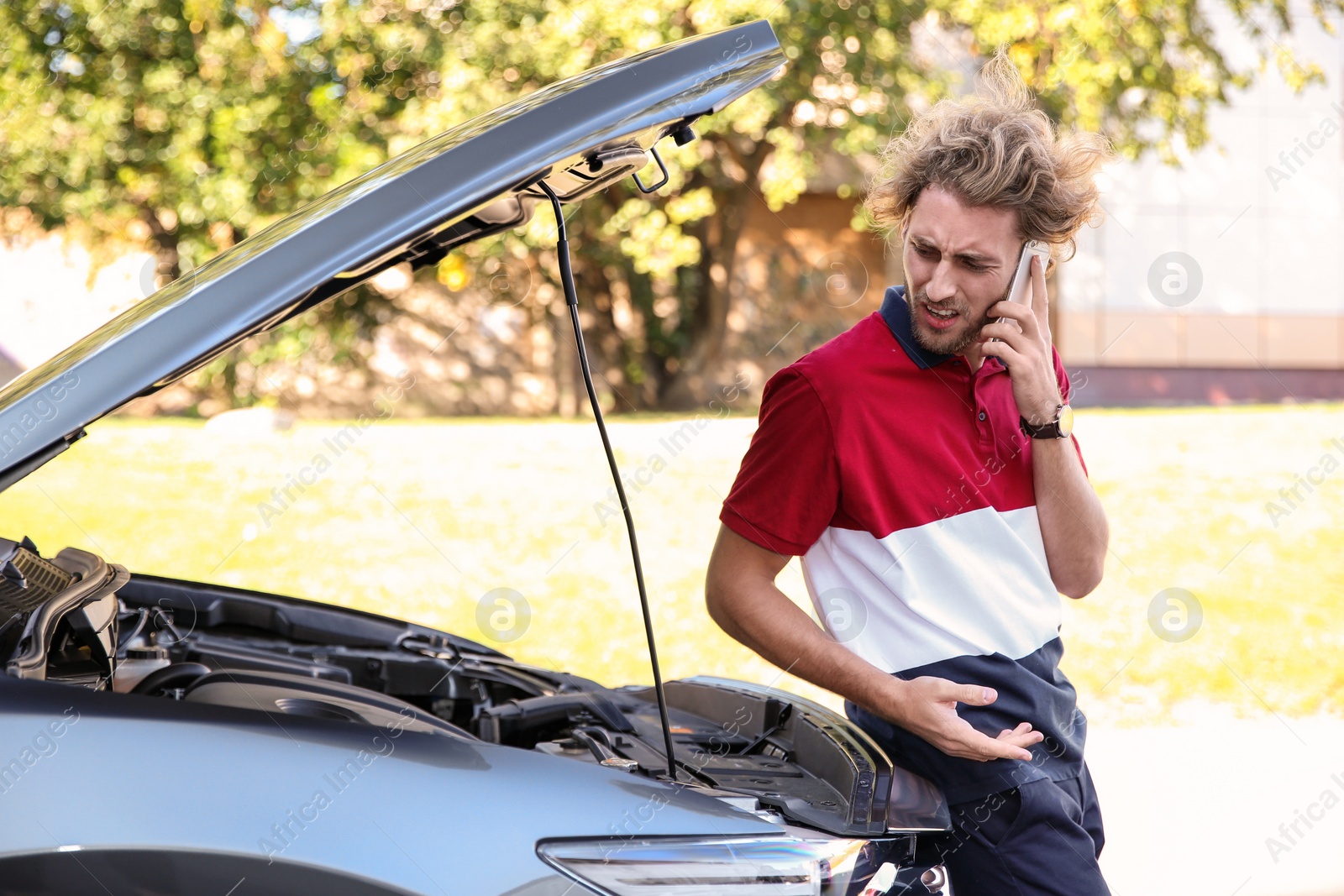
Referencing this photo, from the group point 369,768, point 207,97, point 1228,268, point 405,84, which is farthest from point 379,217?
point 1228,268

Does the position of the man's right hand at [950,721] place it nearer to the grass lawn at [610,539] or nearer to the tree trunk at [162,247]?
the grass lawn at [610,539]

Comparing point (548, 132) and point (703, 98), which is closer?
point (548, 132)

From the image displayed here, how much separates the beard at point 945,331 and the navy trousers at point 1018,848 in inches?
28.3

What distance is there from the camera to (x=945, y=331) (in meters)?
1.92

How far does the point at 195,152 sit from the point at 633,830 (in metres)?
13.9

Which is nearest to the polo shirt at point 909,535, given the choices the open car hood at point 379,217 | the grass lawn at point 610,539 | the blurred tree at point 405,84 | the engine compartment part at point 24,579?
the open car hood at point 379,217

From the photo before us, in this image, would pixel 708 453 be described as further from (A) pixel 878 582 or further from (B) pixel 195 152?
(A) pixel 878 582

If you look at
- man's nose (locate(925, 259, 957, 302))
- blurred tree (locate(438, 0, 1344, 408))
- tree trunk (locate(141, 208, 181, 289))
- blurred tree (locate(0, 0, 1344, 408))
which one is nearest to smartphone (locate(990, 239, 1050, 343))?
man's nose (locate(925, 259, 957, 302))

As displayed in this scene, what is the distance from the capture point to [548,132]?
143cm

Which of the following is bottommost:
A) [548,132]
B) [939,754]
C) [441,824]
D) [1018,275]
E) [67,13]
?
[939,754]

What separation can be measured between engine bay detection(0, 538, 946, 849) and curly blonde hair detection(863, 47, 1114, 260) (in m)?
0.92

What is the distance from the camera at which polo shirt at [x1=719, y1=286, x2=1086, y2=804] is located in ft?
5.96

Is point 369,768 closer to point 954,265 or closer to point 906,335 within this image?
point 906,335

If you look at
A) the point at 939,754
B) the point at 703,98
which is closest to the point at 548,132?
the point at 703,98
